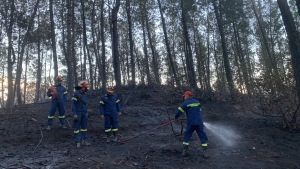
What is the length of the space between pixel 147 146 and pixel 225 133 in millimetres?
3586

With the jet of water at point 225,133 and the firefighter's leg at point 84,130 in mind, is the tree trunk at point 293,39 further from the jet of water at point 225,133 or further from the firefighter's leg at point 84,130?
the firefighter's leg at point 84,130

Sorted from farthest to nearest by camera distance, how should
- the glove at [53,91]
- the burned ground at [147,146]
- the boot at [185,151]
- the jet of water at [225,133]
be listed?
1. the glove at [53,91]
2. the jet of water at [225,133]
3. the boot at [185,151]
4. the burned ground at [147,146]

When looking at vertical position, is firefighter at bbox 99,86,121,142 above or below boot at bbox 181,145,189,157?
above

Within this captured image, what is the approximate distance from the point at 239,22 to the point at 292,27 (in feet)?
56.5

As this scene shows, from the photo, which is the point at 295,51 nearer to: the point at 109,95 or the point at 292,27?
the point at 292,27

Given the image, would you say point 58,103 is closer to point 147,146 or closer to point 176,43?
point 147,146

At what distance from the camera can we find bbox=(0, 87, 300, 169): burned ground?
592 centimetres

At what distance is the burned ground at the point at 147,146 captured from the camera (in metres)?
5.92

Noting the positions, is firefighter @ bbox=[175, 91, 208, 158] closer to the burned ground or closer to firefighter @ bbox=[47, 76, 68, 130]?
the burned ground

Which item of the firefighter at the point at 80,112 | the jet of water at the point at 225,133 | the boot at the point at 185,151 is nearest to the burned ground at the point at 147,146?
the jet of water at the point at 225,133

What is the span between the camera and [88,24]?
26.3m

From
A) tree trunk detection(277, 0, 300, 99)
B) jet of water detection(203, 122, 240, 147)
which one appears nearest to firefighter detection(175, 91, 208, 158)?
jet of water detection(203, 122, 240, 147)

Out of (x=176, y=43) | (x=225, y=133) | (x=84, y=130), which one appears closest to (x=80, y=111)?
(x=84, y=130)

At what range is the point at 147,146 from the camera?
7551 millimetres
